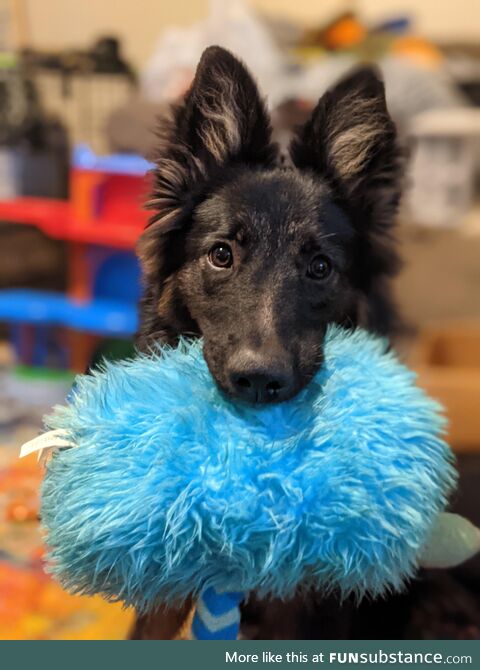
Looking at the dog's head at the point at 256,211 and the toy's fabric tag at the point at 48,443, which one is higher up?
the dog's head at the point at 256,211

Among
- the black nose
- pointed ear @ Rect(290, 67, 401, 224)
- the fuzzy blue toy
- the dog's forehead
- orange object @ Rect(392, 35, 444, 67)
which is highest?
orange object @ Rect(392, 35, 444, 67)

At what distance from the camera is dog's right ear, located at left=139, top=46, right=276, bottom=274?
109 cm

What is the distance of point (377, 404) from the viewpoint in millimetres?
936

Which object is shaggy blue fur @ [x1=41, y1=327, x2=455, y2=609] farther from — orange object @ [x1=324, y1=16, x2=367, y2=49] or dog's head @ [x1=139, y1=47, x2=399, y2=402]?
orange object @ [x1=324, y1=16, x2=367, y2=49]

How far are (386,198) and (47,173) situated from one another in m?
1.83

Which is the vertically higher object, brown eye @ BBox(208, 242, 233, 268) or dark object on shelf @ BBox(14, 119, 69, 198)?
brown eye @ BBox(208, 242, 233, 268)

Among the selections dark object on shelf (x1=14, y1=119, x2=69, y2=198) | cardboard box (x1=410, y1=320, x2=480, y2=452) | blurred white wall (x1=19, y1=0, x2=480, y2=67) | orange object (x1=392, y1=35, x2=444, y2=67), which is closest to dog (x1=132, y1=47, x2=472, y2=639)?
cardboard box (x1=410, y1=320, x2=480, y2=452)

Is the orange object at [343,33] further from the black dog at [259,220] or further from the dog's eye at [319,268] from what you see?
the dog's eye at [319,268]

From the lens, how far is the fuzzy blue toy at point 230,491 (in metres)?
0.82

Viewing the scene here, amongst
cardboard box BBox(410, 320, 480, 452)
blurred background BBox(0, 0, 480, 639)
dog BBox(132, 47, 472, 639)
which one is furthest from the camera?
cardboard box BBox(410, 320, 480, 452)

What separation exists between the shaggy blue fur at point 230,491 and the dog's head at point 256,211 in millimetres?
126

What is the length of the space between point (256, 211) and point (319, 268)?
15 centimetres

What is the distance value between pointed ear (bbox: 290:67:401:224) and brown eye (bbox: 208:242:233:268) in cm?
22

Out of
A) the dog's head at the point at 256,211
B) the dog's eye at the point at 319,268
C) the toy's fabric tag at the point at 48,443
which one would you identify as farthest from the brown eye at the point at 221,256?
the toy's fabric tag at the point at 48,443
